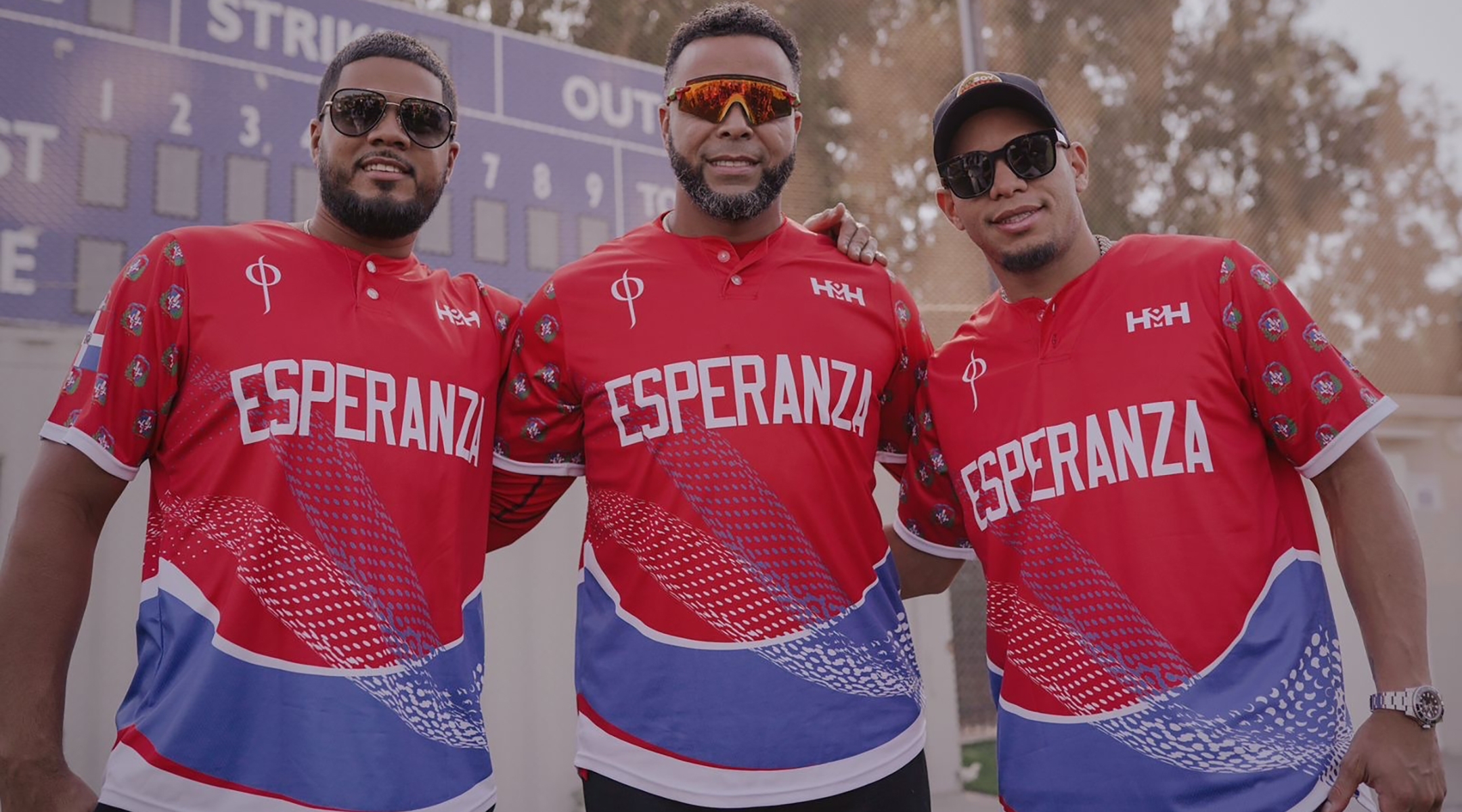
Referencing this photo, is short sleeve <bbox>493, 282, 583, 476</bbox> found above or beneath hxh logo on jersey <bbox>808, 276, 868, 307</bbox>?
beneath

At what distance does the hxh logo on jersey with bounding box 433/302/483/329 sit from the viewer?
240 cm

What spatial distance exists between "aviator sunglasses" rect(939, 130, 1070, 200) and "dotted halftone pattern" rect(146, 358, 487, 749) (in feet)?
4.42

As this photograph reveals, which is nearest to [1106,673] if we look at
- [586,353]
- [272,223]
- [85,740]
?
[586,353]

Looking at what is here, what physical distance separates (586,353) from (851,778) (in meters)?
0.97

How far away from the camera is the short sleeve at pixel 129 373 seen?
6.81ft

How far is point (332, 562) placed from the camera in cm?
213

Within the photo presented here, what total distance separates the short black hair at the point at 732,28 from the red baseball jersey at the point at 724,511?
0.45m

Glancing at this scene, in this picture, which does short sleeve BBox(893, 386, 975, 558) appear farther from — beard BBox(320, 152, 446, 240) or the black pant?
beard BBox(320, 152, 446, 240)

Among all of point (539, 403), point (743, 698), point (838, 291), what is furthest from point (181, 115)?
point (743, 698)

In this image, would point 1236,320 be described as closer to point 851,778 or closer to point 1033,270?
point 1033,270

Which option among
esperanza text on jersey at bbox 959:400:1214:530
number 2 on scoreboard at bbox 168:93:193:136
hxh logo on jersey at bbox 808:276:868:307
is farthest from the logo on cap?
number 2 on scoreboard at bbox 168:93:193:136

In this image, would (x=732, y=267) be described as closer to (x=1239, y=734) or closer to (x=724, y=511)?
(x=724, y=511)

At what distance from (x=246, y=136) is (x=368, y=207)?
471 centimetres

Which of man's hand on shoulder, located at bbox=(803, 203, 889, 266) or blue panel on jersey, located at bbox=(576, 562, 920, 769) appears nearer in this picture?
blue panel on jersey, located at bbox=(576, 562, 920, 769)
